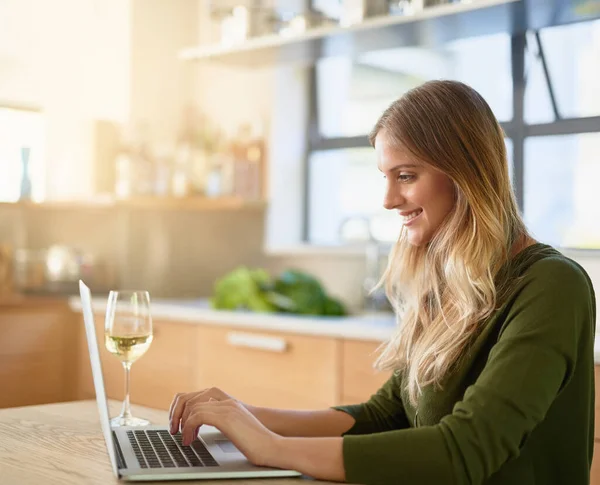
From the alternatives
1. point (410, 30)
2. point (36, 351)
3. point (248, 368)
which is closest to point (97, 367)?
point (248, 368)

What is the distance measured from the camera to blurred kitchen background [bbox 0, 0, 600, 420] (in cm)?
→ 360

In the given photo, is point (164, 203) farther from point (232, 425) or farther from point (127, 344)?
point (232, 425)

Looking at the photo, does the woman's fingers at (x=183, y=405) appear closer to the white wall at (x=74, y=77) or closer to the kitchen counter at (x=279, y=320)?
the kitchen counter at (x=279, y=320)

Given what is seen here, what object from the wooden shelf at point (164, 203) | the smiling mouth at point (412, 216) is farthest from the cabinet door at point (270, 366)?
the smiling mouth at point (412, 216)

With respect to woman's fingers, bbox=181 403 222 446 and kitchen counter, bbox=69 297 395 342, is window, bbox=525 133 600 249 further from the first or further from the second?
woman's fingers, bbox=181 403 222 446

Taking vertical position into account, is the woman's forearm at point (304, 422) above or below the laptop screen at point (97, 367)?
below

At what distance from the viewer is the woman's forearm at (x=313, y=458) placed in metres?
1.23

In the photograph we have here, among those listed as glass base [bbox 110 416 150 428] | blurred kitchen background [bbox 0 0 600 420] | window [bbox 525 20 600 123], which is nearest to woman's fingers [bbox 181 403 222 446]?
glass base [bbox 110 416 150 428]

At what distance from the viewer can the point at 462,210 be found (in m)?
1.54

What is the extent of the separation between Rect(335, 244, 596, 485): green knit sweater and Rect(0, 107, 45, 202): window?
9.46 ft

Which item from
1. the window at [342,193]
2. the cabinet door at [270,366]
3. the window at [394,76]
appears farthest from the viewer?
the window at [342,193]

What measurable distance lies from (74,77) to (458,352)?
306cm

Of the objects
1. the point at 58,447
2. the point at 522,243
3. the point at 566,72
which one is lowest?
the point at 58,447

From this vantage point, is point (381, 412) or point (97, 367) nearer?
point (97, 367)
